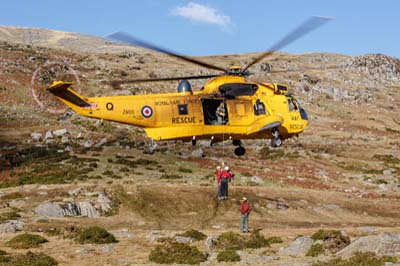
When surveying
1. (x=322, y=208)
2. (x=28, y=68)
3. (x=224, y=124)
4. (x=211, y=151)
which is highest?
(x=28, y=68)

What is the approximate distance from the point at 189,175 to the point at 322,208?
1208 centimetres

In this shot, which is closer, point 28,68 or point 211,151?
point 211,151

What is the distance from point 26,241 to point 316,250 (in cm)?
1334

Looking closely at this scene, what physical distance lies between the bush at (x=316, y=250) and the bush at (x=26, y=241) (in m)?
12.5

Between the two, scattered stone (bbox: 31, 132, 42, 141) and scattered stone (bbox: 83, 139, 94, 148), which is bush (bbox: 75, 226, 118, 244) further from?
scattered stone (bbox: 31, 132, 42, 141)

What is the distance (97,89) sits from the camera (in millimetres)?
77250

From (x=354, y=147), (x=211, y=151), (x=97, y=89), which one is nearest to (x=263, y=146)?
(x=211, y=151)

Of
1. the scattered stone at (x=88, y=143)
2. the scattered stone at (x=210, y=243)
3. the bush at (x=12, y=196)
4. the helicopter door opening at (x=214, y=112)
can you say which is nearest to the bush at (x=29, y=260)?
the scattered stone at (x=210, y=243)

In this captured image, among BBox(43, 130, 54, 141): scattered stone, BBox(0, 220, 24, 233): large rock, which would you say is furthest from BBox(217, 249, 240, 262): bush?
BBox(43, 130, 54, 141): scattered stone

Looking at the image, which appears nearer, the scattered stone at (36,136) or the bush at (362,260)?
the bush at (362,260)

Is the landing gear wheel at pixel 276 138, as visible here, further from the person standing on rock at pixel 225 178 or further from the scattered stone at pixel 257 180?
the scattered stone at pixel 257 180

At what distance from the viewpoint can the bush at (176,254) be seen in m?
21.2

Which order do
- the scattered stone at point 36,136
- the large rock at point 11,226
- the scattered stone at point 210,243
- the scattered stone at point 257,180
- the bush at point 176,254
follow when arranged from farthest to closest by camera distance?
the scattered stone at point 36,136, the scattered stone at point 257,180, the large rock at point 11,226, the scattered stone at point 210,243, the bush at point 176,254

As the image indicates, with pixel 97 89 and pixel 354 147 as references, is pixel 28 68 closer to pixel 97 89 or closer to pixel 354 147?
pixel 97 89
